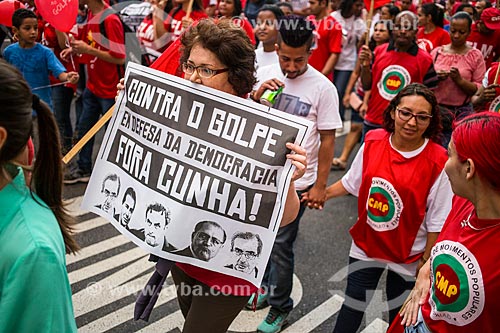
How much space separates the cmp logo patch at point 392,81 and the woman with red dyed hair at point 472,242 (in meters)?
3.04

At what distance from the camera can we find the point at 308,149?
3.38 metres

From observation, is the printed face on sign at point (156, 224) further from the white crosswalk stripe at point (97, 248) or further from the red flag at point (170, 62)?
the white crosswalk stripe at point (97, 248)

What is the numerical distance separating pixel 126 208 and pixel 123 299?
154cm

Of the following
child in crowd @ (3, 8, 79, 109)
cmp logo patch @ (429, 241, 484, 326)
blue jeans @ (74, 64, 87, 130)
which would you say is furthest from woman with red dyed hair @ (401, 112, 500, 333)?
blue jeans @ (74, 64, 87, 130)

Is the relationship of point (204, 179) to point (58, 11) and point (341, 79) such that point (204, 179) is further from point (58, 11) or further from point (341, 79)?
point (341, 79)

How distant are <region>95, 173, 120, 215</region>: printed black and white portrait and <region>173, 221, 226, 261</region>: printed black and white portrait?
1.42ft

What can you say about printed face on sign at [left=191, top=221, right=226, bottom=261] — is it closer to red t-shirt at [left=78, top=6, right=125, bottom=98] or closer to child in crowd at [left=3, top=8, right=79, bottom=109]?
child in crowd at [left=3, top=8, right=79, bottom=109]

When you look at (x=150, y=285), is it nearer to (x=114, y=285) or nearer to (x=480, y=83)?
(x=114, y=285)

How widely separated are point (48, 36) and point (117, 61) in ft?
2.55

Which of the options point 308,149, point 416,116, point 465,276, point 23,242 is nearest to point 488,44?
point 308,149

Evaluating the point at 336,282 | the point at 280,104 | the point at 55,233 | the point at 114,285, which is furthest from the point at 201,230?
the point at 336,282

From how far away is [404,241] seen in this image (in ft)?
9.00

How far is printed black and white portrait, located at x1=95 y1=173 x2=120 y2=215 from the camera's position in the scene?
2.35m

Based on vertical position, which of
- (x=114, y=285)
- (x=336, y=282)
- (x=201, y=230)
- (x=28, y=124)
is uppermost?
(x=28, y=124)
